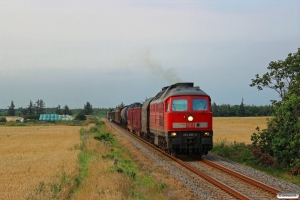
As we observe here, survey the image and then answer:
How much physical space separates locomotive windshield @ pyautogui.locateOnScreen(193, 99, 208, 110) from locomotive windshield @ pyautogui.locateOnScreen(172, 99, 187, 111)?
527 millimetres

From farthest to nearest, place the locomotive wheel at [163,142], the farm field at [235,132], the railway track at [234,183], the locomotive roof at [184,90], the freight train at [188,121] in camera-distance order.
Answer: the farm field at [235,132], the locomotive wheel at [163,142], the locomotive roof at [184,90], the freight train at [188,121], the railway track at [234,183]

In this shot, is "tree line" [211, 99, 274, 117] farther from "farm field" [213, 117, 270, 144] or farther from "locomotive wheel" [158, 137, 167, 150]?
"locomotive wheel" [158, 137, 167, 150]

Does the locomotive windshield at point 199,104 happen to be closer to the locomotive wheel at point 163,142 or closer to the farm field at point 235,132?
the locomotive wheel at point 163,142

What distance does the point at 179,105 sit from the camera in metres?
A: 20.7

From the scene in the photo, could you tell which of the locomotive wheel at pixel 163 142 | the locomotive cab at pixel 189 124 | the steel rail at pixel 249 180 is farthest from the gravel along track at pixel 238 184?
the locomotive wheel at pixel 163 142

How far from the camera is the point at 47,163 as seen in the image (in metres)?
22.0

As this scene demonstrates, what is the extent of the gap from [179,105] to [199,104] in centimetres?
106

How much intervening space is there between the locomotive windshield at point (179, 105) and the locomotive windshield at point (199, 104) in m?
0.53

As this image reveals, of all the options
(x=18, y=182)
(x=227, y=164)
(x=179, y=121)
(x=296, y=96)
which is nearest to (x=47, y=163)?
(x=18, y=182)

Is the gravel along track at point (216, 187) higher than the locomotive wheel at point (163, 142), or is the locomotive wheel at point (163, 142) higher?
the locomotive wheel at point (163, 142)

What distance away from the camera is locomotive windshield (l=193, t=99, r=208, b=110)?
67.8 feet

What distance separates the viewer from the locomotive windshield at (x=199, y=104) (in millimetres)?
20672

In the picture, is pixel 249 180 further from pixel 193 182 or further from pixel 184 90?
pixel 184 90

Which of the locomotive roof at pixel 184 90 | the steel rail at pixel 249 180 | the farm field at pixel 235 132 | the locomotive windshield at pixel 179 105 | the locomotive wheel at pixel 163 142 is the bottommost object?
the farm field at pixel 235 132
